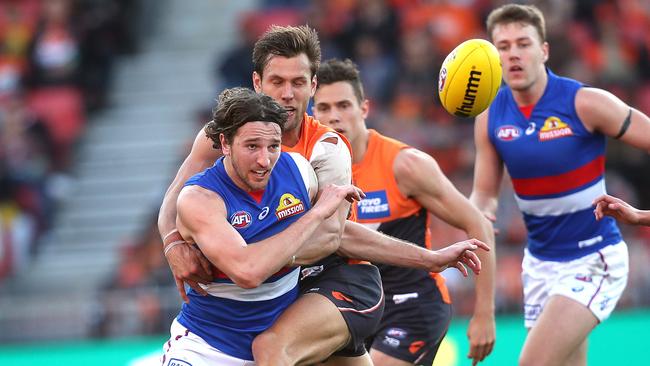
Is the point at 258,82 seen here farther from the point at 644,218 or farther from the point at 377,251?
the point at 644,218

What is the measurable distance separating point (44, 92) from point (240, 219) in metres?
11.1

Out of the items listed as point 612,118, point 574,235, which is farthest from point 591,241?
point 612,118

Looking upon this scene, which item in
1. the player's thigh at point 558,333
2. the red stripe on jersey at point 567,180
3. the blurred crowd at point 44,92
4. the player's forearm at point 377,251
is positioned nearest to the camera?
the player's forearm at point 377,251

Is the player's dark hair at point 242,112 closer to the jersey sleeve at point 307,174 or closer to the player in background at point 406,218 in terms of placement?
the jersey sleeve at point 307,174

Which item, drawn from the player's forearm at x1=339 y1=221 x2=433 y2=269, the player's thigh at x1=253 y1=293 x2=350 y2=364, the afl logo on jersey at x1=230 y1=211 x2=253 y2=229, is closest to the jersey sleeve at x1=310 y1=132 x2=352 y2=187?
the player's forearm at x1=339 y1=221 x2=433 y2=269

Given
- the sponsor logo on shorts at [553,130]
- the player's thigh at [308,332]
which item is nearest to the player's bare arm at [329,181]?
the player's thigh at [308,332]

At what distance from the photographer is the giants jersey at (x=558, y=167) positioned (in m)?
7.43

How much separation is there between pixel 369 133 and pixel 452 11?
7.18m

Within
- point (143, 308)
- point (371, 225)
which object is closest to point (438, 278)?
point (371, 225)

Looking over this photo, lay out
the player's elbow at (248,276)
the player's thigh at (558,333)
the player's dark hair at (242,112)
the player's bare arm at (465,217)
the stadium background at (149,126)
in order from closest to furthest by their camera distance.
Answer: the player's elbow at (248,276) → the player's dark hair at (242,112) → the player's bare arm at (465,217) → the player's thigh at (558,333) → the stadium background at (149,126)

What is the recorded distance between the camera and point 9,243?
1488 cm

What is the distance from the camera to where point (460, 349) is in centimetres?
1007

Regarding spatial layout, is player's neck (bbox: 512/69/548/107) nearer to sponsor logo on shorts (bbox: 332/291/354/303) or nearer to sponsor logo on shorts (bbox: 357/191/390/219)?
sponsor logo on shorts (bbox: 357/191/390/219)

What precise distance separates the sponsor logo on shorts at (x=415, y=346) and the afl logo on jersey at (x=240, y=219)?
1800 millimetres
